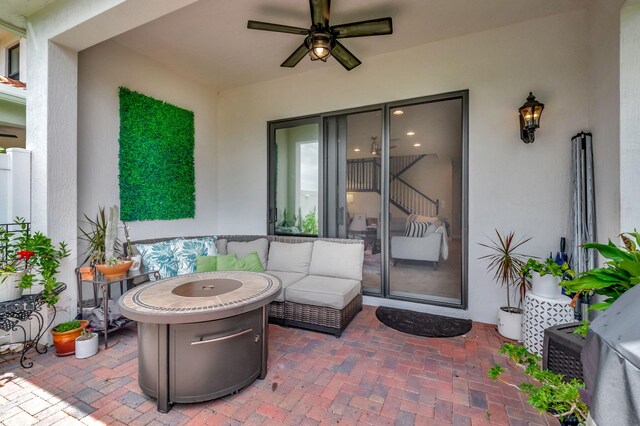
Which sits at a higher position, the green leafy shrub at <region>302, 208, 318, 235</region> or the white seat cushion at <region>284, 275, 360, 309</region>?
the green leafy shrub at <region>302, 208, 318, 235</region>

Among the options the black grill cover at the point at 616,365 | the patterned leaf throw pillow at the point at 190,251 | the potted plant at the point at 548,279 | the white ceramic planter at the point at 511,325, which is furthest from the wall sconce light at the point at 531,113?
the patterned leaf throw pillow at the point at 190,251

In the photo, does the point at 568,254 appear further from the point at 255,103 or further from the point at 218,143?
the point at 218,143

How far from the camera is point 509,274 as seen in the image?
303cm

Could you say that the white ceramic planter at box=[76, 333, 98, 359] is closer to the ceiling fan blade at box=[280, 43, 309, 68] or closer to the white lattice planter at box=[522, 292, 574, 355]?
the ceiling fan blade at box=[280, 43, 309, 68]

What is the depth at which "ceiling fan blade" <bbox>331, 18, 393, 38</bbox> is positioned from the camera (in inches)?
92.7

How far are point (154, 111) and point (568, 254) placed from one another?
17.1 ft

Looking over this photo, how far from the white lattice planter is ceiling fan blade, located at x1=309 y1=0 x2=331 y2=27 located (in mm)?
3077

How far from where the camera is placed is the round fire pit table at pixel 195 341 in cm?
175

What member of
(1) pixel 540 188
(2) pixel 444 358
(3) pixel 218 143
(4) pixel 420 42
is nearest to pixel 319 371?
(2) pixel 444 358

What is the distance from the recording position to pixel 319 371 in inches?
89.7

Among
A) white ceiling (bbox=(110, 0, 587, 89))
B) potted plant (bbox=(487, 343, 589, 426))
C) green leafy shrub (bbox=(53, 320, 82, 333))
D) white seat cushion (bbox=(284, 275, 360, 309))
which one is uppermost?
white ceiling (bbox=(110, 0, 587, 89))

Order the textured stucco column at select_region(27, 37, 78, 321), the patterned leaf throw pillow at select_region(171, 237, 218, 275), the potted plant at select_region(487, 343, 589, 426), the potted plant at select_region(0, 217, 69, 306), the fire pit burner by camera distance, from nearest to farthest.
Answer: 1. the potted plant at select_region(487, 343, 589, 426)
2. the fire pit burner
3. the potted plant at select_region(0, 217, 69, 306)
4. the textured stucco column at select_region(27, 37, 78, 321)
5. the patterned leaf throw pillow at select_region(171, 237, 218, 275)

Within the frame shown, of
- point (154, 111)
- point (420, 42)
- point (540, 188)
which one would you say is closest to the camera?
point (540, 188)

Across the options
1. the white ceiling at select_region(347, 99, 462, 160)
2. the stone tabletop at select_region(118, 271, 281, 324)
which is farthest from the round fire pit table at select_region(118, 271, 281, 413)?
the white ceiling at select_region(347, 99, 462, 160)
